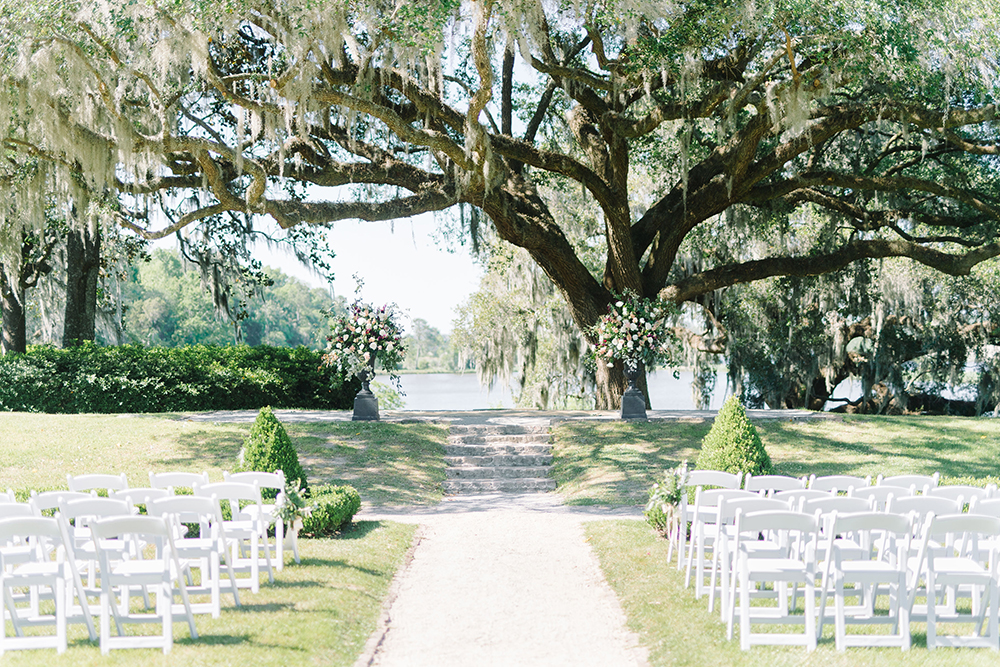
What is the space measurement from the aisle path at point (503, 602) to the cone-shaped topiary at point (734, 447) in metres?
1.47

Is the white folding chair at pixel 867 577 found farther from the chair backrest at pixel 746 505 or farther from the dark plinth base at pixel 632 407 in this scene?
the dark plinth base at pixel 632 407

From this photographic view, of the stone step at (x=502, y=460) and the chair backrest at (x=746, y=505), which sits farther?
the stone step at (x=502, y=460)

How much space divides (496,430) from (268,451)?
6.10m

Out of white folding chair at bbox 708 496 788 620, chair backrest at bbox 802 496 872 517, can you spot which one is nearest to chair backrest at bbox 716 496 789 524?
white folding chair at bbox 708 496 788 620

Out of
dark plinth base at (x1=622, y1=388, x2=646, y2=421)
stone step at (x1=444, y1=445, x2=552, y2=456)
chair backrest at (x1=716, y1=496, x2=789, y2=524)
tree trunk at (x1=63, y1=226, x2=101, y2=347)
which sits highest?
tree trunk at (x1=63, y1=226, x2=101, y2=347)

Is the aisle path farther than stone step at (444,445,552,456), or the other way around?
stone step at (444,445,552,456)

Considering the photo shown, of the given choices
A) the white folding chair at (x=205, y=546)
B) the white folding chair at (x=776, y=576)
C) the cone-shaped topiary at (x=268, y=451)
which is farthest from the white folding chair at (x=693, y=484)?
the cone-shaped topiary at (x=268, y=451)

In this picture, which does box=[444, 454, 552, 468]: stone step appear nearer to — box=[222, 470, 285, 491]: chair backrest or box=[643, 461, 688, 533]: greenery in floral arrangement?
box=[643, 461, 688, 533]: greenery in floral arrangement

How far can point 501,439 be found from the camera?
1357 cm

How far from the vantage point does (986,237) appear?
607 inches

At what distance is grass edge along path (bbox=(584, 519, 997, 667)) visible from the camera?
454cm

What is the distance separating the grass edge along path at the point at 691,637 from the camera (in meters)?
4.54

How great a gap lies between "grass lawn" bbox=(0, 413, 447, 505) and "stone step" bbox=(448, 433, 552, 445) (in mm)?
244

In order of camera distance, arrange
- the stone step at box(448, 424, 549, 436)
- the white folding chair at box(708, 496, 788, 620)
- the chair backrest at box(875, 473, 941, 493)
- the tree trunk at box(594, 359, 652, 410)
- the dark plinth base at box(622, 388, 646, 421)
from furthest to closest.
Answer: the tree trunk at box(594, 359, 652, 410), the dark plinth base at box(622, 388, 646, 421), the stone step at box(448, 424, 549, 436), the chair backrest at box(875, 473, 941, 493), the white folding chair at box(708, 496, 788, 620)
